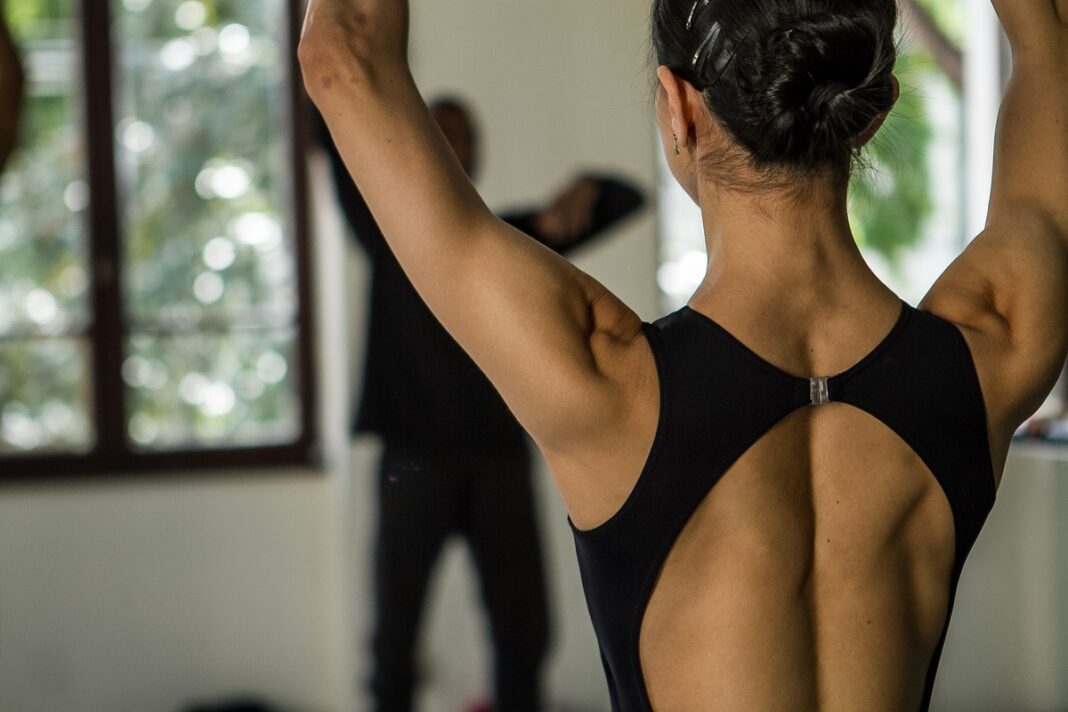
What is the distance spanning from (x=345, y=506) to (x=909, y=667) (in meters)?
2.39

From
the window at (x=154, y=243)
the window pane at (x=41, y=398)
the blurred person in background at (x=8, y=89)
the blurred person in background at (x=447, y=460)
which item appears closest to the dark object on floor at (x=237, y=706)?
the blurred person in background at (x=447, y=460)

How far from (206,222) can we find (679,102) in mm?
2645

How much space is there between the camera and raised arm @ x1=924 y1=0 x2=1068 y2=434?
0.68 meters

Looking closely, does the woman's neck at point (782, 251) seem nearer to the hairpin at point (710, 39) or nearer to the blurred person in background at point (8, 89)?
the hairpin at point (710, 39)

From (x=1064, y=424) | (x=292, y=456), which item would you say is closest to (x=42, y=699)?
(x=292, y=456)

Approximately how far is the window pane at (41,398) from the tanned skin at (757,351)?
104 inches

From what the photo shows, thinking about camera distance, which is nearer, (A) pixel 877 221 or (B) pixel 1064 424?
(B) pixel 1064 424

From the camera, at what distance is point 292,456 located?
3.16 metres

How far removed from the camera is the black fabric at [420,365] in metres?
2.65

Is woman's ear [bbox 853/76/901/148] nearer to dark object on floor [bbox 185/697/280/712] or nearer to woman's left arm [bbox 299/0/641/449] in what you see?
woman's left arm [bbox 299/0/641/449]

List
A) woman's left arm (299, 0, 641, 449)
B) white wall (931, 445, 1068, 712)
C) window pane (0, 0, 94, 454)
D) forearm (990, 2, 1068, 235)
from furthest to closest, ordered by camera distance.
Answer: white wall (931, 445, 1068, 712)
window pane (0, 0, 94, 454)
forearm (990, 2, 1068, 235)
woman's left arm (299, 0, 641, 449)

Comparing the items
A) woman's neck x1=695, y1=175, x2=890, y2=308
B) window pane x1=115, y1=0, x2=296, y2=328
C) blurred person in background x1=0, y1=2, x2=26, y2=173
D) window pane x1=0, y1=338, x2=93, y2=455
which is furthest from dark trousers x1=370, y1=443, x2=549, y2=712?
woman's neck x1=695, y1=175, x2=890, y2=308

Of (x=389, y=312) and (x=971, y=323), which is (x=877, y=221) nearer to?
(x=389, y=312)

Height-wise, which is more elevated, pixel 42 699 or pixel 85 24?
pixel 85 24
